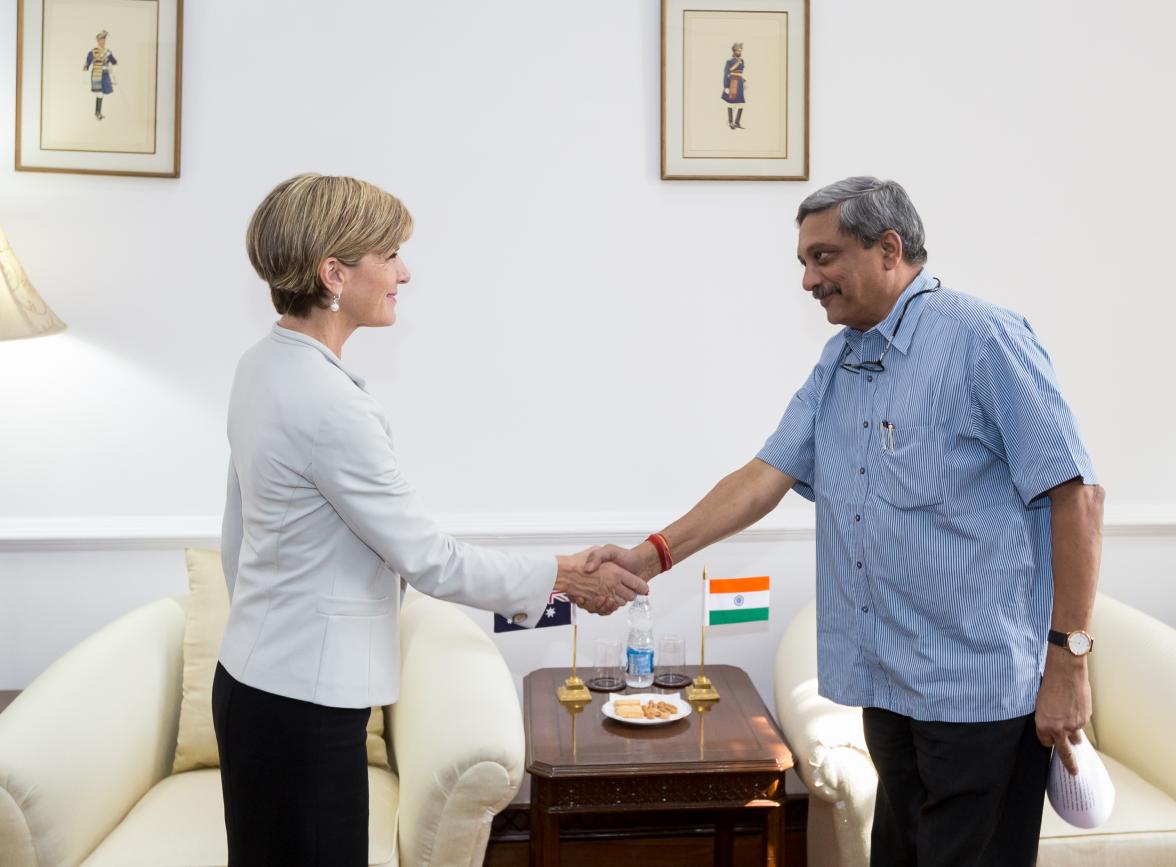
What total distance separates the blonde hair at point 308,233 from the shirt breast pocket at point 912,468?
94 centimetres

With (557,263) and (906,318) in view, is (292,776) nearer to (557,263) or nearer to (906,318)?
(906,318)

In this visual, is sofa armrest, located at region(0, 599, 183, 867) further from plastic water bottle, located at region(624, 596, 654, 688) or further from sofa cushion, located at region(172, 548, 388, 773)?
plastic water bottle, located at region(624, 596, 654, 688)

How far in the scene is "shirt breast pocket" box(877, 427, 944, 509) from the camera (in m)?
1.76

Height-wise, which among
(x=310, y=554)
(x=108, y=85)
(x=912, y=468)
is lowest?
(x=310, y=554)

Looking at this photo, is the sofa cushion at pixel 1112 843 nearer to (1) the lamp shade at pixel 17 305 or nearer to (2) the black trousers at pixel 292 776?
(2) the black trousers at pixel 292 776

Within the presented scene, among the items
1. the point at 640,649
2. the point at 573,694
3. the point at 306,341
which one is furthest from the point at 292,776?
the point at 640,649

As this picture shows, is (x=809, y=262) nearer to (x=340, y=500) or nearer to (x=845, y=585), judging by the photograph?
(x=845, y=585)

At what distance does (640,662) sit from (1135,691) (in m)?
1.22

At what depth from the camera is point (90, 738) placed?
7.22 feet

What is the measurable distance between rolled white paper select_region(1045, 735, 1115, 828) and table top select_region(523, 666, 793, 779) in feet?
2.43

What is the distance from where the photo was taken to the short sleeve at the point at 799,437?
214 cm

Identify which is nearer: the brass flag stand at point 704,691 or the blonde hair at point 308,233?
the blonde hair at point 308,233

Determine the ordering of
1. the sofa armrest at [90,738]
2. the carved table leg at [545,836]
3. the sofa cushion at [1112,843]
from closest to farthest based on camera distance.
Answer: the sofa armrest at [90,738] → the sofa cushion at [1112,843] → the carved table leg at [545,836]

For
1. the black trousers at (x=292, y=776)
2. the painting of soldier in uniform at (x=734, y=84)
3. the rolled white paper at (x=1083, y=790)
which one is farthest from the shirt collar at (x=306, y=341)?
the painting of soldier in uniform at (x=734, y=84)
